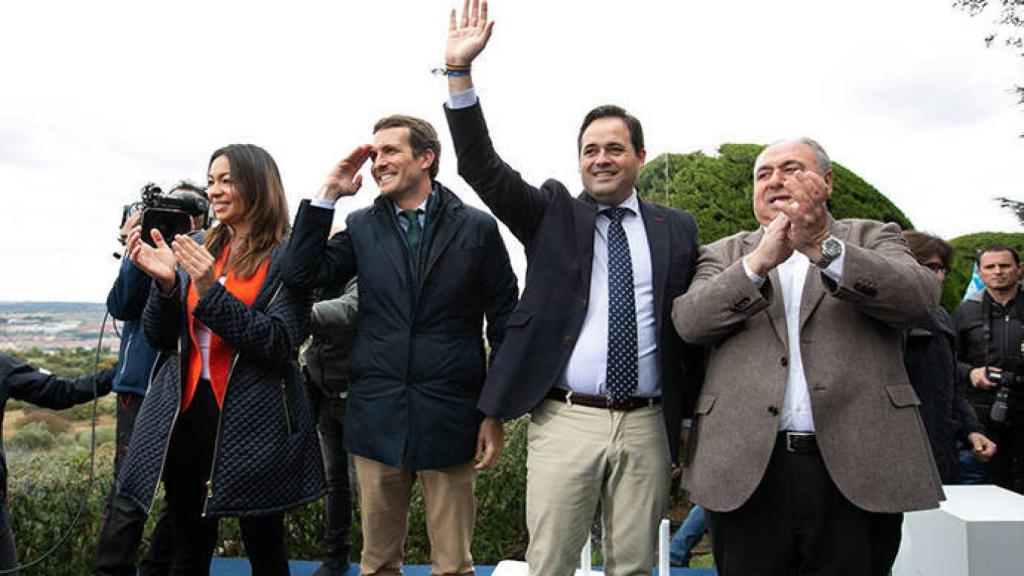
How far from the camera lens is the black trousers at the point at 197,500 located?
262cm

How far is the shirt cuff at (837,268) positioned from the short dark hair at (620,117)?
0.87 meters

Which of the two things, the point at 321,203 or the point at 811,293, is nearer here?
the point at 811,293

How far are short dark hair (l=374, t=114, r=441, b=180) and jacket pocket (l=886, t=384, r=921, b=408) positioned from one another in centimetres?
180

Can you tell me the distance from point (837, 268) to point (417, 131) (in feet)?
5.25

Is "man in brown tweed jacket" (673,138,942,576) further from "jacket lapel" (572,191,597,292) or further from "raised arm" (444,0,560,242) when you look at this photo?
"raised arm" (444,0,560,242)

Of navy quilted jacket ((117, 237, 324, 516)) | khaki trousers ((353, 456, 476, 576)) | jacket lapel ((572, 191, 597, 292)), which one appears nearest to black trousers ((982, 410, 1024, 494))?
jacket lapel ((572, 191, 597, 292))

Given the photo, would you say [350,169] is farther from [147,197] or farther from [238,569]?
[238,569]

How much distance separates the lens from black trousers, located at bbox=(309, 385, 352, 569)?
12.6 feet

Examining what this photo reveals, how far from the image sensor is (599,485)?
2.57 meters

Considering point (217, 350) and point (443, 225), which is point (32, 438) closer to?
point (217, 350)

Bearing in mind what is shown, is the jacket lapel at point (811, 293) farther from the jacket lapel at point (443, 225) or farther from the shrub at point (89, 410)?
the shrub at point (89, 410)

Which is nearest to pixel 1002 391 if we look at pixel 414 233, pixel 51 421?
pixel 414 233

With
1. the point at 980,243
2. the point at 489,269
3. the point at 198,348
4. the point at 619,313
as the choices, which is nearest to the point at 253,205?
the point at 198,348

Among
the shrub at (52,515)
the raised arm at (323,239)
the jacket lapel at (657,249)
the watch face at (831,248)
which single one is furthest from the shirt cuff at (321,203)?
the shrub at (52,515)
